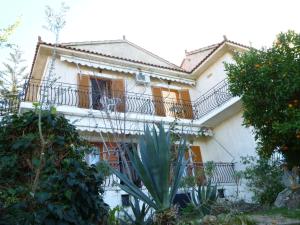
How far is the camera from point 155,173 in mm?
4652

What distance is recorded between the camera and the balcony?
13.7 m

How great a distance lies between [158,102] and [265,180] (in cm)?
688

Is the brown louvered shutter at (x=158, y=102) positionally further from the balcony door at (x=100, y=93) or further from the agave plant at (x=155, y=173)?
the agave plant at (x=155, y=173)

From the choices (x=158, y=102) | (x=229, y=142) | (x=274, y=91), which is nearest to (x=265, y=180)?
(x=274, y=91)

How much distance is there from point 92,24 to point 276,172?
832 centimetres

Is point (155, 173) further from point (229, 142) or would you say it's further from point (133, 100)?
point (229, 142)

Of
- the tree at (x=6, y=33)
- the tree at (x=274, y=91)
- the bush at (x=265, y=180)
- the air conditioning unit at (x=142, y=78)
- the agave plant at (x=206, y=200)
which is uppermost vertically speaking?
the air conditioning unit at (x=142, y=78)

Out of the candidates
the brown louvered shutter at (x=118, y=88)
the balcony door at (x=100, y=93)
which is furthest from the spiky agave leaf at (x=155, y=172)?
the brown louvered shutter at (x=118, y=88)

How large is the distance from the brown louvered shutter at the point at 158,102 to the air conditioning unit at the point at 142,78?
2.62 ft

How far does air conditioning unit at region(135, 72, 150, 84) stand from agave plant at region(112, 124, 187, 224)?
11442 millimetres

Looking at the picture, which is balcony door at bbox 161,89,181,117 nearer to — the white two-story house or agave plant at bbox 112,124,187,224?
the white two-story house

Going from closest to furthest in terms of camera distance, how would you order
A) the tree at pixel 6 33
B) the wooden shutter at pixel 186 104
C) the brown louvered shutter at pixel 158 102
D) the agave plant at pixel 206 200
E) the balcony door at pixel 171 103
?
the agave plant at pixel 206 200 < the tree at pixel 6 33 < the brown louvered shutter at pixel 158 102 < the balcony door at pixel 171 103 < the wooden shutter at pixel 186 104

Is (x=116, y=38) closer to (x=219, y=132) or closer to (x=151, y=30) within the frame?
(x=151, y=30)

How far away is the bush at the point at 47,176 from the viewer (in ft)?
10.9
